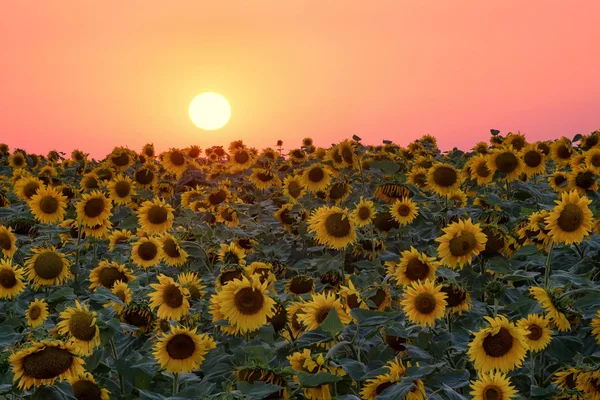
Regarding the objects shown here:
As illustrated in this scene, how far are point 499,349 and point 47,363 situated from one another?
2.34 m

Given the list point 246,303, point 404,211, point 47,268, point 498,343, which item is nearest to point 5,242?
point 47,268

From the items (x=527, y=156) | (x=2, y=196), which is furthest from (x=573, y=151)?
(x=2, y=196)

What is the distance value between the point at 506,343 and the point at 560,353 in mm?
693

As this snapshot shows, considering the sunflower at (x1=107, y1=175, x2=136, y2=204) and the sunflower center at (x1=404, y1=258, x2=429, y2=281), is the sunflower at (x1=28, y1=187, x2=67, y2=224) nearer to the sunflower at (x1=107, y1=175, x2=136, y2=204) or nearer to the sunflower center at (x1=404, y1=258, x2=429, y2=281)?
the sunflower at (x1=107, y1=175, x2=136, y2=204)

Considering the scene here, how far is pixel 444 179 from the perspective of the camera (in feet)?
22.8

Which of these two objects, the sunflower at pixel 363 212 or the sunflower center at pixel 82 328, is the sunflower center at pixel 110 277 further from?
the sunflower at pixel 363 212

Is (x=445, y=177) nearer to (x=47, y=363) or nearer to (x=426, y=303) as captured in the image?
(x=426, y=303)

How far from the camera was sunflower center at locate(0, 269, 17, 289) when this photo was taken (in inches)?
225

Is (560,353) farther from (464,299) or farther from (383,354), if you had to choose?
(383,354)

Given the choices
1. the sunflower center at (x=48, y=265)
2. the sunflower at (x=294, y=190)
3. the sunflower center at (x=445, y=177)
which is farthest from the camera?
the sunflower at (x=294, y=190)

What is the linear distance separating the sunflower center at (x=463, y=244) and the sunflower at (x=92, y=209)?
434 cm

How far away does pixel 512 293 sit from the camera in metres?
4.79

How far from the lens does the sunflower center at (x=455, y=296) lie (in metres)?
4.06

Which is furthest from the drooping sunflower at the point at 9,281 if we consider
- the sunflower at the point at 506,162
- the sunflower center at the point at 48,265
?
the sunflower at the point at 506,162
